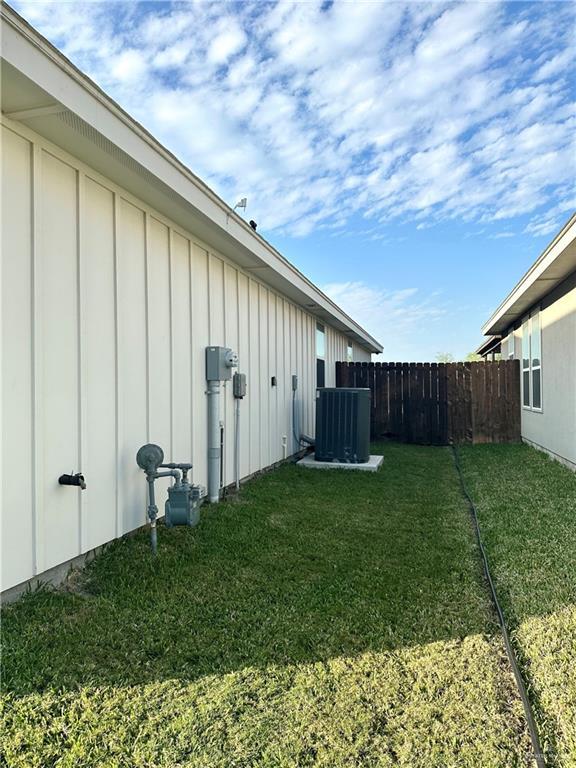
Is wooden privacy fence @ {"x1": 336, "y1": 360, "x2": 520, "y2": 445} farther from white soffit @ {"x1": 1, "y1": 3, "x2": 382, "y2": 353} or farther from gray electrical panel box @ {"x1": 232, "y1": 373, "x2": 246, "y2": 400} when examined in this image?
white soffit @ {"x1": 1, "y1": 3, "x2": 382, "y2": 353}

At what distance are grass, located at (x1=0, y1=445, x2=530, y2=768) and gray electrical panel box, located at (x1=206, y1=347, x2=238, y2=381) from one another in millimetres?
1599

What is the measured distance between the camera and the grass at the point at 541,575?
1.77 m

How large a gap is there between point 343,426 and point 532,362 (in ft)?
14.0

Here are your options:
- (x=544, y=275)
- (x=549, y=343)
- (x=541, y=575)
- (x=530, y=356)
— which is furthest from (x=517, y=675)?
(x=530, y=356)

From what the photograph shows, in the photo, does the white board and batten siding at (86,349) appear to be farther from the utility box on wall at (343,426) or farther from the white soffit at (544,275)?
the white soffit at (544,275)

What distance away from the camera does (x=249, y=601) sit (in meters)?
2.66

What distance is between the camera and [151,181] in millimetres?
3264

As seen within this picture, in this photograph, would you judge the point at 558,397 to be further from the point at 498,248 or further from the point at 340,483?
the point at 498,248

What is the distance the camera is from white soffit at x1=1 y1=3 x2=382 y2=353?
6.87 feet

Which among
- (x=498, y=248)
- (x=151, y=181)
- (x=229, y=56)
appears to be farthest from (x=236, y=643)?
(x=498, y=248)

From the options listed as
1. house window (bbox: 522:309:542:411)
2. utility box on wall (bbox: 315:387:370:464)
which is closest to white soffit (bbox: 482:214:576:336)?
house window (bbox: 522:309:542:411)

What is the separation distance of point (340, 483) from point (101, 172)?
165 inches

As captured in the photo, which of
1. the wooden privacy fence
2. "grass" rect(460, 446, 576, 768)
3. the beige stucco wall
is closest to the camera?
"grass" rect(460, 446, 576, 768)

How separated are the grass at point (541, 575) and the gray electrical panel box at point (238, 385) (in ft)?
8.72
